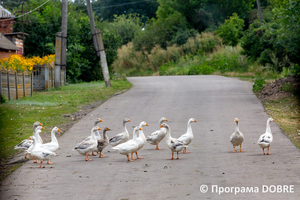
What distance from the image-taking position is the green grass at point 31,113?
11.2 m

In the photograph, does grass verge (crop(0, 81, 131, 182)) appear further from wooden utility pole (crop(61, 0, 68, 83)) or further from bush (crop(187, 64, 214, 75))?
bush (crop(187, 64, 214, 75))

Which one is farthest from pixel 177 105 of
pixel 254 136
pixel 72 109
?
pixel 254 136

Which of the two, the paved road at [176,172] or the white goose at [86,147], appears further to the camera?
the white goose at [86,147]

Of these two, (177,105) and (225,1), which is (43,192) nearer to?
(177,105)

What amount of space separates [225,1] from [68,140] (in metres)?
45.9

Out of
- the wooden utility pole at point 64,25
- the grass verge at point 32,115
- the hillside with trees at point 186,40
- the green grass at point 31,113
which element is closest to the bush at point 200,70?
the hillside with trees at point 186,40

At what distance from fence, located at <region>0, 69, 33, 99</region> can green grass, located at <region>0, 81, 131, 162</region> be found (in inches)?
25.1

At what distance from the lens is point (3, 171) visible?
8133 millimetres

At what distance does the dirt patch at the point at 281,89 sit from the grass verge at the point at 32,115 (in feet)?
27.8

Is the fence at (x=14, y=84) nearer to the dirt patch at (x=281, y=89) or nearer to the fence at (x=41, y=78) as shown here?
the fence at (x=41, y=78)

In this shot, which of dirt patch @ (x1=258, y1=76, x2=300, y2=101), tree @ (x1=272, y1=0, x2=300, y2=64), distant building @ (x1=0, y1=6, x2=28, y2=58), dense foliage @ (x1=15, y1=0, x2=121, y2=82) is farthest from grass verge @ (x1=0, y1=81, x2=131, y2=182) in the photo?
dense foliage @ (x1=15, y1=0, x2=121, y2=82)

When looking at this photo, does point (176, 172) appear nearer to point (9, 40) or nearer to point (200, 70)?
point (9, 40)

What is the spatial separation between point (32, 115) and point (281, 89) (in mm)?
12272

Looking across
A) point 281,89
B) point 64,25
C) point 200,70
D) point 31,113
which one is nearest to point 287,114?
point 281,89
